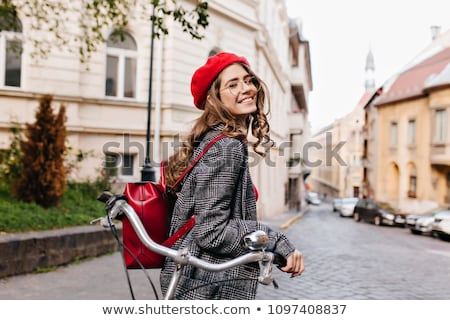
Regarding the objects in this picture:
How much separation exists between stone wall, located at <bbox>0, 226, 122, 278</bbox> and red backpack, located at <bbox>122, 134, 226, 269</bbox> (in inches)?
129

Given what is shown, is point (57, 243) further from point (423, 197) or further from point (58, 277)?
point (423, 197)

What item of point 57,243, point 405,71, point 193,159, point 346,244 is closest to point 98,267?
point 57,243

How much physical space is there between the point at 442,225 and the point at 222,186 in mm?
3366

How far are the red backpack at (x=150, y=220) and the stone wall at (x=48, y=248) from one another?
10.8ft

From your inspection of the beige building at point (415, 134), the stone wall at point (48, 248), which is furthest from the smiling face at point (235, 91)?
the stone wall at point (48, 248)

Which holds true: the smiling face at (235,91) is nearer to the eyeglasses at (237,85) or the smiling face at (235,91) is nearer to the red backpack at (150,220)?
the eyeglasses at (237,85)

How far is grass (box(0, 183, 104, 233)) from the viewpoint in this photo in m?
5.10

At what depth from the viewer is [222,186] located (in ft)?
4.49

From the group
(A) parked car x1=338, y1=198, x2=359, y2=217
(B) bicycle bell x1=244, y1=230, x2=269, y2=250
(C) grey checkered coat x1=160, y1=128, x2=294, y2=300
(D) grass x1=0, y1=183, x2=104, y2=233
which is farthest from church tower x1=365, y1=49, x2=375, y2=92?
(A) parked car x1=338, y1=198, x2=359, y2=217

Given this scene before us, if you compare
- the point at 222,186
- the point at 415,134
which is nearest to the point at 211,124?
A: the point at 222,186

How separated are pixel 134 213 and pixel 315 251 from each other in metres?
6.44

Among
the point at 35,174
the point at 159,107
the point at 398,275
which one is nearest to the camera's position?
the point at 398,275

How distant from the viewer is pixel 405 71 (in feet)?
13.3

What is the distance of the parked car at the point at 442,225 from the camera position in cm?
404
